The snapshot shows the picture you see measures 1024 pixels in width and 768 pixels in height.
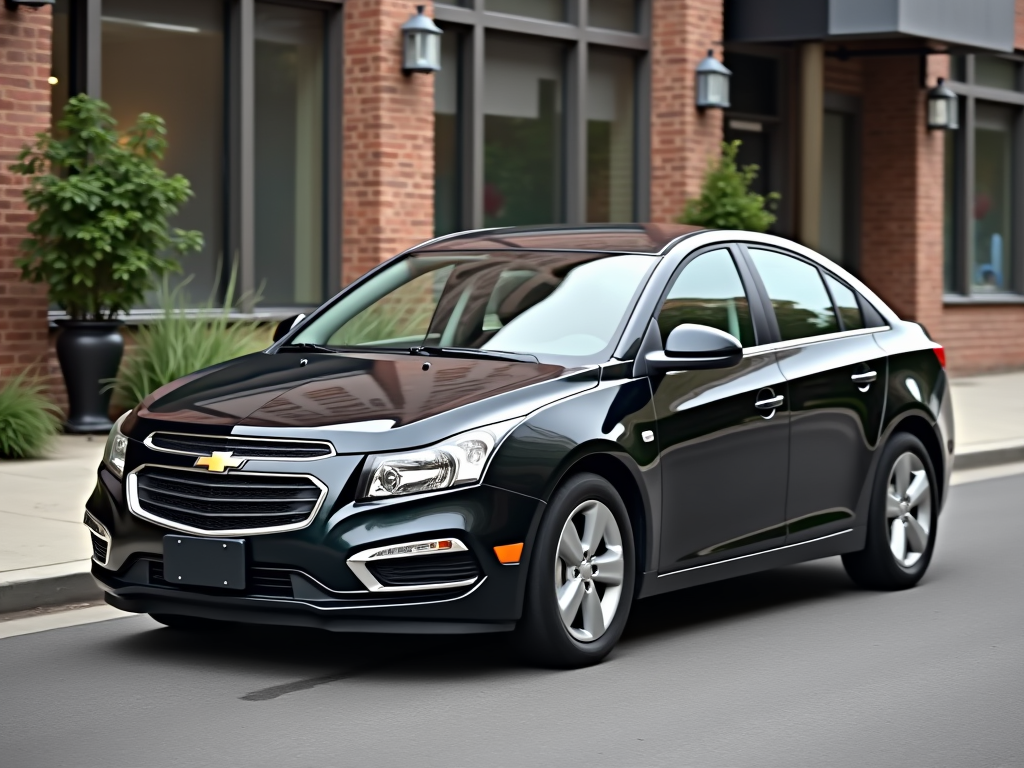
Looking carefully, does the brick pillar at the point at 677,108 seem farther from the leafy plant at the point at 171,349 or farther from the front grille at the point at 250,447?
the front grille at the point at 250,447

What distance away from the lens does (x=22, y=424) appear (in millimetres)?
12180

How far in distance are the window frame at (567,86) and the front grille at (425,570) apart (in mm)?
11420

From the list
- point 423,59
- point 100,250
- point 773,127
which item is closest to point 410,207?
point 423,59

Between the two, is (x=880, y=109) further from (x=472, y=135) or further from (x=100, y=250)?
(x=100, y=250)

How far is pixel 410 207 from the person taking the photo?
16.5 metres

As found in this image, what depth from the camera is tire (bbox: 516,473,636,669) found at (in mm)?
6375

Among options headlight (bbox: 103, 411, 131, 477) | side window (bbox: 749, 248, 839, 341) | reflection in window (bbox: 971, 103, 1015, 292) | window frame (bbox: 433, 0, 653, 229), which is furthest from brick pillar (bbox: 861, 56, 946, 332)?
headlight (bbox: 103, 411, 131, 477)

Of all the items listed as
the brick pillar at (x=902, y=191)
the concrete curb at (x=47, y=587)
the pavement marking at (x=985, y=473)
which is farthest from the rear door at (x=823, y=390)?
the brick pillar at (x=902, y=191)

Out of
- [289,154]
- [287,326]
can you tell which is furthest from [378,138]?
[287,326]

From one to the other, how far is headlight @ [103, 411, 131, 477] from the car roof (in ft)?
6.09

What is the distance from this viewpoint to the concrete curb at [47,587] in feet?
25.3

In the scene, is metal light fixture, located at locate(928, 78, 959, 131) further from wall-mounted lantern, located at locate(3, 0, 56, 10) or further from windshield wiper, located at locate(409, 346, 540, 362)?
windshield wiper, located at locate(409, 346, 540, 362)

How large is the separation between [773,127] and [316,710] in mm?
17476

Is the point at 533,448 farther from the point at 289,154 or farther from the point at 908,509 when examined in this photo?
the point at 289,154
